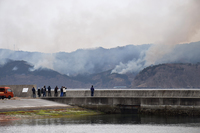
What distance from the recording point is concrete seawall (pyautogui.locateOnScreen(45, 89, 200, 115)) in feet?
174

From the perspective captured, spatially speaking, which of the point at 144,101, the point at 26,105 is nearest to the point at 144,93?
the point at 144,101

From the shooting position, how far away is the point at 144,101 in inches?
2190

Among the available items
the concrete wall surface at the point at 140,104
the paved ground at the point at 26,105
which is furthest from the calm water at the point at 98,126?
the paved ground at the point at 26,105

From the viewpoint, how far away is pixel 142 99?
5575cm

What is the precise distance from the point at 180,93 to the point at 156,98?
4.03 metres

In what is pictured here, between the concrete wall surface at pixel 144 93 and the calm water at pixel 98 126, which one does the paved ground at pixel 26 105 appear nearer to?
the calm water at pixel 98 126

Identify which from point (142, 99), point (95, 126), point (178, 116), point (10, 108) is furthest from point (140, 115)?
point (10, 108)

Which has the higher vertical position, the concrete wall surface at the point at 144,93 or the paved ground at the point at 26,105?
the concrete wall surface at the point at 144,93

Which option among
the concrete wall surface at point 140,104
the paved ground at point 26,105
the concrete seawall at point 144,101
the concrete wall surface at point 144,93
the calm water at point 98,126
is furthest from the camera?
the concrete wall surface at point 144,93

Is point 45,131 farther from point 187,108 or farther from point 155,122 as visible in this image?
point 187,108

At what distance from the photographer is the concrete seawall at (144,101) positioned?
52.9 meters

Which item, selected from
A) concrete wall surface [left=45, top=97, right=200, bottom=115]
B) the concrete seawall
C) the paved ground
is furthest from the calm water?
the paved ground

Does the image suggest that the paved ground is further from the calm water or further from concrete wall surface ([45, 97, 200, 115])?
the calm water

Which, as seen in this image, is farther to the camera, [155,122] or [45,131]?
[155,122]
